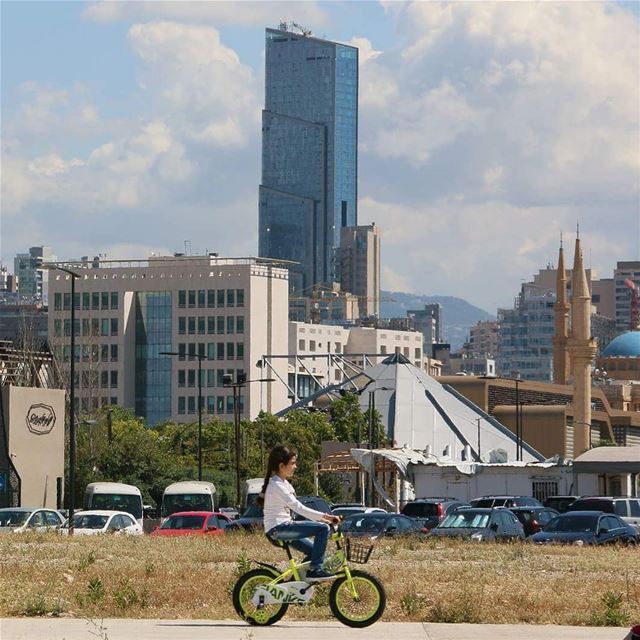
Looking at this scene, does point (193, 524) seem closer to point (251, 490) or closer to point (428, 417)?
point (251, 490)

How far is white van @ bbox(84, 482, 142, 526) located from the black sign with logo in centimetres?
902

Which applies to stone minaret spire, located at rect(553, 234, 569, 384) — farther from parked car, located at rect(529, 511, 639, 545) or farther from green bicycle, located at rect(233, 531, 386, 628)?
green bicycle, located at rect(233, 531, 386, 628)

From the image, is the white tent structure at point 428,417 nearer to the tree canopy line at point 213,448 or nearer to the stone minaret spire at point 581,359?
the tree canopy line at point 213,448

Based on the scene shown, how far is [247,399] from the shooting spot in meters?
170

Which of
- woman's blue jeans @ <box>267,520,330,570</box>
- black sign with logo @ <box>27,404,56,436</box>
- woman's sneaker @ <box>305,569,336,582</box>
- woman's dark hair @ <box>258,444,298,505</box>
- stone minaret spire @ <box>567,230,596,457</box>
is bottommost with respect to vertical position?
woman's sneaker @ <box>305,569,336,582</box>

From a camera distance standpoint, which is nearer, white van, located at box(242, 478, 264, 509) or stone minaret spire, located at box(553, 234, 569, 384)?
white van, located at box(242, 478, 264, 509)

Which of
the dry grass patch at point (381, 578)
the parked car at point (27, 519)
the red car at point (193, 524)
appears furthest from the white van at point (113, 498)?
the dry grass patch at point (381, 578)

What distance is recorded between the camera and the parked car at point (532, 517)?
144 ft

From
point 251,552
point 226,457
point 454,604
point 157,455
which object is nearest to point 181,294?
point 226,457

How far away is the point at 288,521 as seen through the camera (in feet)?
59.4

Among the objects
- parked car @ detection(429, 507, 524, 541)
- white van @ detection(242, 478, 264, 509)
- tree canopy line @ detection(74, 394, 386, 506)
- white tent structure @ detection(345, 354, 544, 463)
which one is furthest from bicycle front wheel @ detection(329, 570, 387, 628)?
white tent structure @ detection(345, 354, 544, 463)

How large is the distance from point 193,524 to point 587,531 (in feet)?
34.3

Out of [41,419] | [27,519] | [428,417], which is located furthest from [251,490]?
[428,417]

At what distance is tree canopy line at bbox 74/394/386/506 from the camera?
7981 cm
